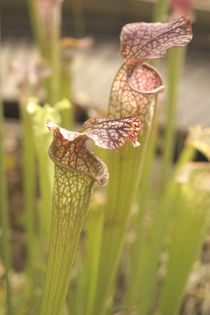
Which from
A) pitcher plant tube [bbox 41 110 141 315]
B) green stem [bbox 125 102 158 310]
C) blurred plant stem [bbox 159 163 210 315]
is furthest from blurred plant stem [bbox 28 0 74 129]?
pitcher plant tube [bbox 41 110 141 315]

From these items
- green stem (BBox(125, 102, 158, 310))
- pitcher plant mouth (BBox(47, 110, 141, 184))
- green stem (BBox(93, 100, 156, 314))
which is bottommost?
green stem (BBox(125, 102, 158, 310))

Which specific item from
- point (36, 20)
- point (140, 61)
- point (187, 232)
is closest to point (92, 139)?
point (140, 61)

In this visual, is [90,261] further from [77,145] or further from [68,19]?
[68,19]

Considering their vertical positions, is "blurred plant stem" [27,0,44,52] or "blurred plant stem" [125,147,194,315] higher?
"blurred plant stem" [27,0,44,52]

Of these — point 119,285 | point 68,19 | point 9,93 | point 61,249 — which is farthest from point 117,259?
point 68,19

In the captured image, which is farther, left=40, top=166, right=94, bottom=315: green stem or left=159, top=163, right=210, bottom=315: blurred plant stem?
left=159, top=163, right=210, bottom=315: blurred plant stem

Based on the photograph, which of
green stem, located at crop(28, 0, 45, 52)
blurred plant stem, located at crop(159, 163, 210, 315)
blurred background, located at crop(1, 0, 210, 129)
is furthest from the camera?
blurred background, located at crop(1, 0, 210, 129)

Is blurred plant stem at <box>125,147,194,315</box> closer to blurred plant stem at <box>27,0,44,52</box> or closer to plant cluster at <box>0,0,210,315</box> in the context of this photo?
plant cluster at <box>0,0,210,315</box>

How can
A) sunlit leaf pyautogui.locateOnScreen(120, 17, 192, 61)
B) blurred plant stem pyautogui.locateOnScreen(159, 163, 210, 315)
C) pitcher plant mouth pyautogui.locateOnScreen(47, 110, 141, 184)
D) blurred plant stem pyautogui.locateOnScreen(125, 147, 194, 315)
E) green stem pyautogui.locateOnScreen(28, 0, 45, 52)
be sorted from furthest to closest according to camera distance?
green stem pyautogui.locateOnScreen(28, 0, 45, 52) → blurred plant stem pyautogui.locateOnScreen(125, 147, 194, 315) → blurred plant stem pyautogui.locateOnScreen(159, 163, 210, 315) → sunlit leaf pyautogui.locateOnScreen(120, 17, 192, 61) → pitcher plant mouth pyautogui.locateOnScreen(47, 110, 141, 184)

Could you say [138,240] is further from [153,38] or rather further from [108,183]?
[153,38]

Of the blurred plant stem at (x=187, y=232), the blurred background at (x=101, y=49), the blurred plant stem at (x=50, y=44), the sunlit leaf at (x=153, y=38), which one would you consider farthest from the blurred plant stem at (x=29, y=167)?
the blurred background at (x=101, y=49)

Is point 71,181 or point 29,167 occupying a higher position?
point 71,181
